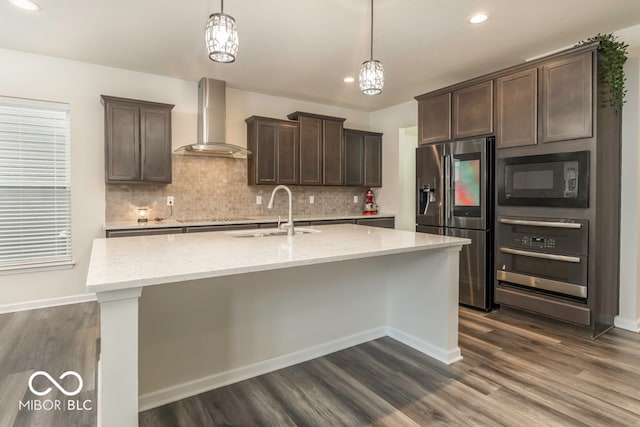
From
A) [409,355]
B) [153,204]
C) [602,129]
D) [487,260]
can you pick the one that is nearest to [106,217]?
[153,204]

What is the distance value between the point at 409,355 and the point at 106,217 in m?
3.56

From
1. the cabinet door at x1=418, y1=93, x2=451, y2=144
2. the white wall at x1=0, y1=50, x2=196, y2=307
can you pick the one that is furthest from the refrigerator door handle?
the white wall at x1=0, y1=50, x2=196, y2=307

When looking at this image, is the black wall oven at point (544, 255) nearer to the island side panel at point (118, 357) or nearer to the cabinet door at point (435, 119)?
Answer: the cabinet door at point (435, 119)

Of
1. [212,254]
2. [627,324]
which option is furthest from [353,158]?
[212,254]

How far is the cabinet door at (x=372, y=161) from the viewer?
5.66m

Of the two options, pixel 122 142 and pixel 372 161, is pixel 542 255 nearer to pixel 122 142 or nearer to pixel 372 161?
pixel 372 161

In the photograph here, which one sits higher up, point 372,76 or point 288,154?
point 372,76

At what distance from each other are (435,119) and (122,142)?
350 centimetres

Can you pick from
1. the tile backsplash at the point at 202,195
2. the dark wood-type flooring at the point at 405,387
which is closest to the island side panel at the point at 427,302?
the dark wood-type flooring at the point at 405,387

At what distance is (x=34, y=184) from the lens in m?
3.74

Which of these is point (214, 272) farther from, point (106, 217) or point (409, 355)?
point (106, 217)

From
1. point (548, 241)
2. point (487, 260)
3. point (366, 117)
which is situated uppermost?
point (366, 117)

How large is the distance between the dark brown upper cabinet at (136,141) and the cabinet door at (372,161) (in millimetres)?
2990

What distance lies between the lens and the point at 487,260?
3539 mm
